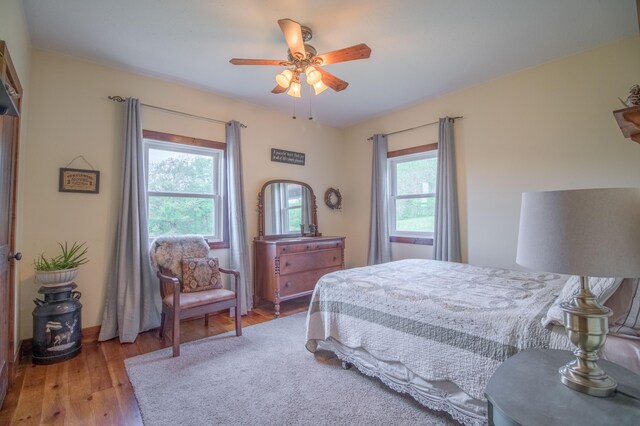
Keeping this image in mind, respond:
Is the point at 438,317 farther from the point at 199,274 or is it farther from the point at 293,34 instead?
the point at 199,274

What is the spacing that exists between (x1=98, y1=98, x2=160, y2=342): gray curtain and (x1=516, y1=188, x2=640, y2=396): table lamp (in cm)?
315

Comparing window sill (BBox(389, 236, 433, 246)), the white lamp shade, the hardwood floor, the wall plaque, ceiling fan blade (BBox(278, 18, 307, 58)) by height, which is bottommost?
the hardwood floor

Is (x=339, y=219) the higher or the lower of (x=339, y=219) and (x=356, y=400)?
the higher

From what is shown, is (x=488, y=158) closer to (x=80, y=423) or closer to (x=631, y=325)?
(x=631, y=325)

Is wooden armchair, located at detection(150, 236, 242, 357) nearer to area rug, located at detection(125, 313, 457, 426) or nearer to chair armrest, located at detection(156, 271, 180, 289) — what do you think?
chair armrest, located at detection(156, 271, 180, 289)

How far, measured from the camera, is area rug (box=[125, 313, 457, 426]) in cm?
171

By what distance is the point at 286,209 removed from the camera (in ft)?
14.1

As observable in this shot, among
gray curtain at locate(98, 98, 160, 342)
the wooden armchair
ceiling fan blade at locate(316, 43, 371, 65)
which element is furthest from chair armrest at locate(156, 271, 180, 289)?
ceiling fan blade at locate(316, 43, 371, 65)

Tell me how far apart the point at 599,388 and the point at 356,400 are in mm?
1309

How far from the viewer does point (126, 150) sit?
2.93 metres

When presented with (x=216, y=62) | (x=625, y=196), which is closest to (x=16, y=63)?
(x=216, y=62)

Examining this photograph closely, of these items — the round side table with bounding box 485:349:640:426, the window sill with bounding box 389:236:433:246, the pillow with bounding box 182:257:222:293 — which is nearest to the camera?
the round side table with bounding box 485:349:640:426

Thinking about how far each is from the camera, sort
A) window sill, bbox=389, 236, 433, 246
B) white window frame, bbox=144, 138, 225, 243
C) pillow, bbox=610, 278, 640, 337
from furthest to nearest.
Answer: window sill, bbox=389, 236, 433, 246
white window frame, bbox=144, 138, 225, 243
pillow, bbox=610, 278, 640, 337

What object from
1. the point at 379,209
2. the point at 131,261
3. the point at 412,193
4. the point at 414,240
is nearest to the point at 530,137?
the point at 412,193
